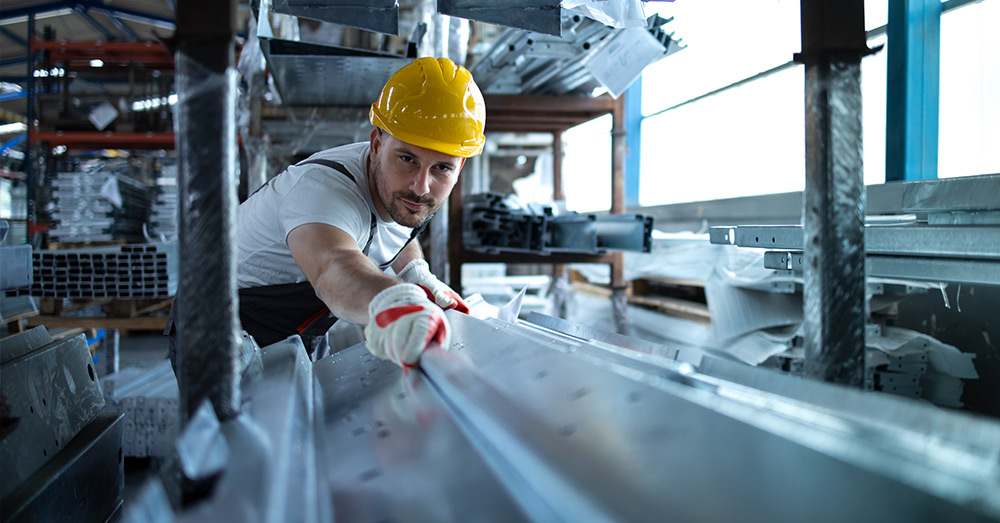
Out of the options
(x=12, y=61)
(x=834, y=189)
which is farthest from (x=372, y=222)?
(x=12, y=61)

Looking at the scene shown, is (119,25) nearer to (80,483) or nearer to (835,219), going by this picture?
(80,483)

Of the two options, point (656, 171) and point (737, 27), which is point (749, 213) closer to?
point (737, 27)

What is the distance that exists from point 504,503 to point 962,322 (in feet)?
11.2

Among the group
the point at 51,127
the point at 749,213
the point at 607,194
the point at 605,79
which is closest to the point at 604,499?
the point at 605,79

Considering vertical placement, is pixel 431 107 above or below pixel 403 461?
above

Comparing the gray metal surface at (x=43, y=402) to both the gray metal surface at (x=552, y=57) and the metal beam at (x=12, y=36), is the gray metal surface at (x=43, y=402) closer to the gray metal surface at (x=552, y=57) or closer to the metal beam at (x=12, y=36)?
the gray metal surface at (x=552, y=57)

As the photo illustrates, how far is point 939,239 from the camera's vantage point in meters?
1.54

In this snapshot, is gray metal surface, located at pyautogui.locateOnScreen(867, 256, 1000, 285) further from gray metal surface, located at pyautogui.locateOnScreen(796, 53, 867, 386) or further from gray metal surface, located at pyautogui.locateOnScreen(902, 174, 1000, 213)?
gray metal surface, located at pyautogui.locateOnScreen(796, 53, 867, 386)

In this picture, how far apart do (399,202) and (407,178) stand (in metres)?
0.10

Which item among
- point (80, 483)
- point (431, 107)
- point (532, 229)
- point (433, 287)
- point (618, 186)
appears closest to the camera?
point (80, 483)

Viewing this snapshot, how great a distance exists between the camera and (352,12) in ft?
6.30

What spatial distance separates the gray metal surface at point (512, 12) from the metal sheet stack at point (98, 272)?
8.98ft

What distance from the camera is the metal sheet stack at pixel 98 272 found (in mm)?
3486

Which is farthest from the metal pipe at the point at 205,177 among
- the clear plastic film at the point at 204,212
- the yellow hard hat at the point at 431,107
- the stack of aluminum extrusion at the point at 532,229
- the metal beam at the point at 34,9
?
the metal beam at the point at 34,9
